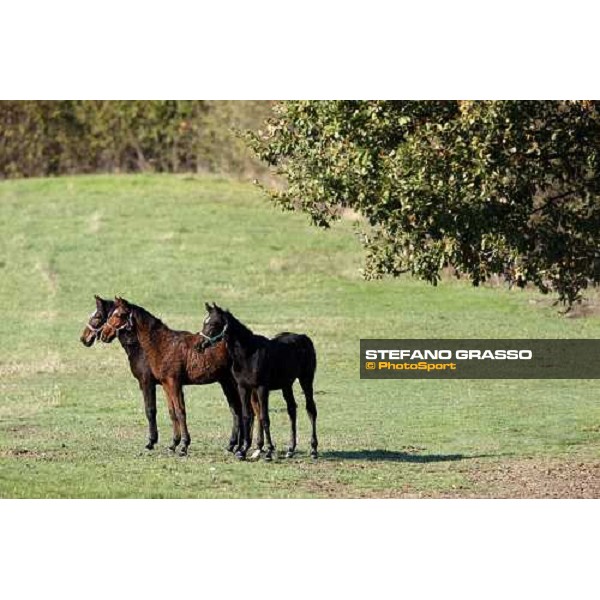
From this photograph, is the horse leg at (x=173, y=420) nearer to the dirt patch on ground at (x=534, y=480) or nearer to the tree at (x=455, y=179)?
the tree at (x=455, y=179)

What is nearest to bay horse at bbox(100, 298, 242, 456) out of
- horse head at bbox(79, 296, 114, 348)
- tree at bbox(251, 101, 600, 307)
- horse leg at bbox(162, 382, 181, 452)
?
horse leg at bbox(162, 382, 181, 452)

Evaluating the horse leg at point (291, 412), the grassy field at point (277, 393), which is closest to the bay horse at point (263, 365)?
the horse leg at point (291, 412)

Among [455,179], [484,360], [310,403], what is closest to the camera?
[455,179]

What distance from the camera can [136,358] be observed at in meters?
18.8

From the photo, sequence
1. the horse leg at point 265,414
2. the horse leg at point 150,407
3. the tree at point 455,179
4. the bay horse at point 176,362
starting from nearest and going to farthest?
the tree at point 455,179 → the horse leg at point 265,414 → the bay horse at point 176,362 → the horse leg at point 150,407

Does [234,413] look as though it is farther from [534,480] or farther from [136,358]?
[534,480]

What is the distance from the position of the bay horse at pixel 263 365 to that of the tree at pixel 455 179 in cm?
121

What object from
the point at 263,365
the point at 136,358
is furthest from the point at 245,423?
the point at 136,358

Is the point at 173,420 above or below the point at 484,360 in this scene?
below

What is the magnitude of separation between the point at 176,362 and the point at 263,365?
1045 millimetres

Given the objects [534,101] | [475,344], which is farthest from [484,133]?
[475,344]

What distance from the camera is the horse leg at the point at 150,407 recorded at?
1892cm

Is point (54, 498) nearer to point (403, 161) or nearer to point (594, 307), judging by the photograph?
point (403, 161)

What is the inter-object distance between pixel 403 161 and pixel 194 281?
406 centimetres
